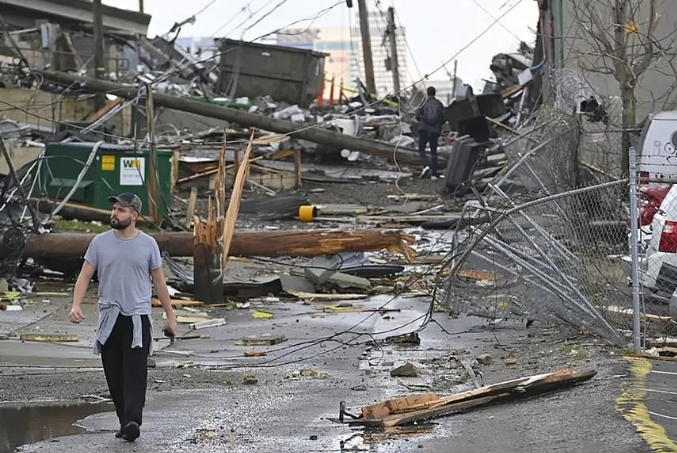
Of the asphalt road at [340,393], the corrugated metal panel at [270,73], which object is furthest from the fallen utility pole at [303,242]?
the corrugated metal panel at [270,73]

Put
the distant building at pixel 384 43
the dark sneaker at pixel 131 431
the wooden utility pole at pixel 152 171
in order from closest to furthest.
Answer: the dark sneaker at pixel 131 431 < the wooden utility pole at pixel 152 171 < the distant building at pixel 384 43

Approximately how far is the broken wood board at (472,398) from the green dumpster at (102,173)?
39.3 ft

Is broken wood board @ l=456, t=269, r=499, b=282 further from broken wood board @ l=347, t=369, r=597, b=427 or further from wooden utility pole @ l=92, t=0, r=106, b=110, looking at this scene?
wooden utility pole @ l=92, t=0, r=106, b=110

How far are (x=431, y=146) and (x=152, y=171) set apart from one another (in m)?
10.7

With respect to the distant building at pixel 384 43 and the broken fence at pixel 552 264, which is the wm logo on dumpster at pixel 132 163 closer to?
the broken fence at pixel 552 264

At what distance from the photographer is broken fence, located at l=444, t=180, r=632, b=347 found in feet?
33.8

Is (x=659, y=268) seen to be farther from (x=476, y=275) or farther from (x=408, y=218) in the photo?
(x=408, y=218)

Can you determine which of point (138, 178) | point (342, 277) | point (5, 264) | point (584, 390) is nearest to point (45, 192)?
point (138, 178)

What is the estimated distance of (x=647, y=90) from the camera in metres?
23.6

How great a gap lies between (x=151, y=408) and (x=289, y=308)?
6018 millimetres

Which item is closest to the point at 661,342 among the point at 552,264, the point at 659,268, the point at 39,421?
the point at 659,268

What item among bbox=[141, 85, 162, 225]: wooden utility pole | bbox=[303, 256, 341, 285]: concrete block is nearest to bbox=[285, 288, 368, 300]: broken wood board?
bbox=[303, 256, 341, 285]: concrete block

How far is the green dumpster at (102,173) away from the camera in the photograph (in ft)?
64.7

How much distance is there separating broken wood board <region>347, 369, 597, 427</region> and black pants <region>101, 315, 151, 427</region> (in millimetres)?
1404
